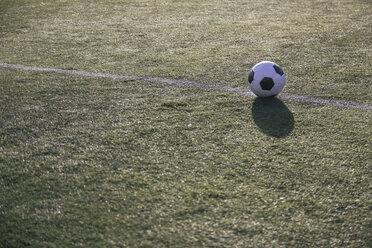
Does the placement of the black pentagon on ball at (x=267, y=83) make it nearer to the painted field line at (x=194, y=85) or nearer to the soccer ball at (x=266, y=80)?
the soccer ball at (x=266, y=80)

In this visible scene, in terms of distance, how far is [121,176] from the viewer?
8.32 feet

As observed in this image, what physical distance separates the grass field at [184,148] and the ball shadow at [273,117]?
0.7 inches

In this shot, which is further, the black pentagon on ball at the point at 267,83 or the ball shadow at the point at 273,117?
the black pentagon on ball at the point at 267,83

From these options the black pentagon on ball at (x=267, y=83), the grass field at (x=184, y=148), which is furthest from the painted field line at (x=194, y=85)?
the black pentagon on ball at (x=267, y=83)

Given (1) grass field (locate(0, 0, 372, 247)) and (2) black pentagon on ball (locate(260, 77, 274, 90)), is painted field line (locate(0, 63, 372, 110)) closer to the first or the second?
(1) grass field (locate(0, 0, 372, 247))

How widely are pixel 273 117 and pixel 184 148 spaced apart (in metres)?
0.88

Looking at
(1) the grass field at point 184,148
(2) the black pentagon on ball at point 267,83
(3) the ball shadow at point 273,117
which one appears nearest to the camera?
(1) the grass field at point 184,148

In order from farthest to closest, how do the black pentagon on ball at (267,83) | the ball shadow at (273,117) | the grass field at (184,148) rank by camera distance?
the black pentagon on ball at (267,83)
the ball shadow at (273,117)
the grass field at (184,148)

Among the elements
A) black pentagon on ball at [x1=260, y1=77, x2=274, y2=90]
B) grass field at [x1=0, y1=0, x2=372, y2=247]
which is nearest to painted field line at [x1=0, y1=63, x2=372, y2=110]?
grass field at [x1=0, y1=0, x2=372, y2=247]

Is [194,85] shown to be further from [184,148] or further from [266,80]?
[184,148]

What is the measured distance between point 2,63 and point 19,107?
1593 millimetres

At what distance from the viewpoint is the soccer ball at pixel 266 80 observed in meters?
3.55

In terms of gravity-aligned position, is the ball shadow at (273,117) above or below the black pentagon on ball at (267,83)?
below

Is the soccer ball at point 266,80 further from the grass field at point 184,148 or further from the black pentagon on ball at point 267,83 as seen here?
the grass field at point 184,148
